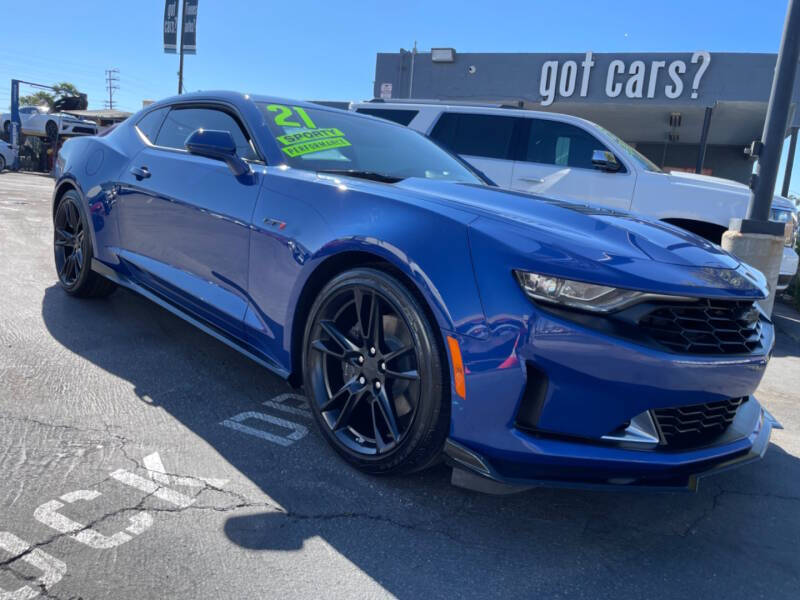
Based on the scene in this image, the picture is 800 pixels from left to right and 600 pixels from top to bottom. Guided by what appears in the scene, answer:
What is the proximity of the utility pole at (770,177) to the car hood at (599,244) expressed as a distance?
9.25 feet

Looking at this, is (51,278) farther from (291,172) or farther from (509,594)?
(509,594)

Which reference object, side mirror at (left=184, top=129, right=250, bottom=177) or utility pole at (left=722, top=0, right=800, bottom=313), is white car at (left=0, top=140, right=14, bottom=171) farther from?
utility pole at (left=722, top=0, right=800, bottom=313)

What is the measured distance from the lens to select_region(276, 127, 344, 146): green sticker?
10.1 feet

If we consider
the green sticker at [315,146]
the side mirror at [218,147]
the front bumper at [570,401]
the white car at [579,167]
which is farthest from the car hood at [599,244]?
the white car at [579,167]

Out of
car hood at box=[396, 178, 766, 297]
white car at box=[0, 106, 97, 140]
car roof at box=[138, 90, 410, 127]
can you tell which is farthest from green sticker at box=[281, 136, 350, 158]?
white car at box=[0, 106, 97, 140]

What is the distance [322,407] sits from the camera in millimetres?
2535

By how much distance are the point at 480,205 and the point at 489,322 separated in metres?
0.57

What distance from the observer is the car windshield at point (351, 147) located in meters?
3.02

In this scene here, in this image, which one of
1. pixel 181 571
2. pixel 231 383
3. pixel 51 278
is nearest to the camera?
pixel 181 571

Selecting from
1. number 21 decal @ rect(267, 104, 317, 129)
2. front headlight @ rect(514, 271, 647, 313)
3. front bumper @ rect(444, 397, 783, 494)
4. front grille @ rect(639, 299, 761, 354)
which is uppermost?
number 21 decal @ rect(267, 104, 317, 129)

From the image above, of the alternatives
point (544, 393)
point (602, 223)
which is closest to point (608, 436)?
point (544, 393)

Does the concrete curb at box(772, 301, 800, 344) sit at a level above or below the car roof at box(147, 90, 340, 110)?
below

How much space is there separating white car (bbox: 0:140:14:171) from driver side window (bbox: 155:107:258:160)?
2473 cm

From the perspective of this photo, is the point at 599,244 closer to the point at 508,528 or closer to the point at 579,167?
the point at 508,528
